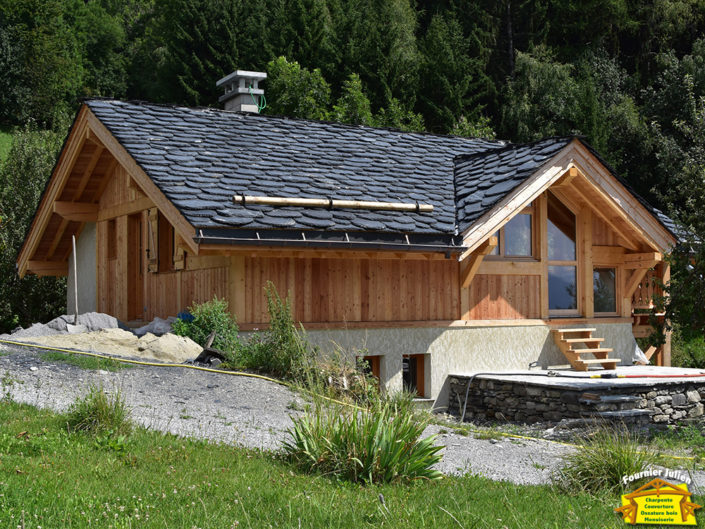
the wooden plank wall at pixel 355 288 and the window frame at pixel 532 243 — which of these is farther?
the window frame at pixel 532 243

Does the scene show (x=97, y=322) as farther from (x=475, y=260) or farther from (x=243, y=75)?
(x=243, y=75)

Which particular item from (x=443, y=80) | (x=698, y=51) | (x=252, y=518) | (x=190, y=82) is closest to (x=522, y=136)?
(x=443, y=80)

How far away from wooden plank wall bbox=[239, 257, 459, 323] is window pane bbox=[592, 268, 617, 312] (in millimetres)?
3512

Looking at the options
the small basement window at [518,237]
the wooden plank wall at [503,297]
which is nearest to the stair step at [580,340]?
the wooden plank wall at [503,297]

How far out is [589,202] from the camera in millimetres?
15867

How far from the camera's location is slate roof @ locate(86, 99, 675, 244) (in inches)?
508

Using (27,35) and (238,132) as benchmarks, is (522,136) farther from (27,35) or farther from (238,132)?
(27,35)

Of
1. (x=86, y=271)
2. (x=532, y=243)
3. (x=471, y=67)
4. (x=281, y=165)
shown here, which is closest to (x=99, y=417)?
(x=281, y=165)

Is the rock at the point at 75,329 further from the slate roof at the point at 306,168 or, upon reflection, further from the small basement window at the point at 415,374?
the small basement window at the point at 415,374

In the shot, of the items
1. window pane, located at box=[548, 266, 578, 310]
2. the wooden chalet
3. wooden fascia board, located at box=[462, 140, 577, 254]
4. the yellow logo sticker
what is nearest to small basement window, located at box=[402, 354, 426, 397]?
the wooden chalet

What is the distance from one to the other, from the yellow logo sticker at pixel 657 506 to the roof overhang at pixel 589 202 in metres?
8.10

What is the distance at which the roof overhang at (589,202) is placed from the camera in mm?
13946

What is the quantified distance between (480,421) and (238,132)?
730cm

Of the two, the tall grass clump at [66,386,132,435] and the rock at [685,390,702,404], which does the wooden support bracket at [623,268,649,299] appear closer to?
the rock at [685,390,702,404]
